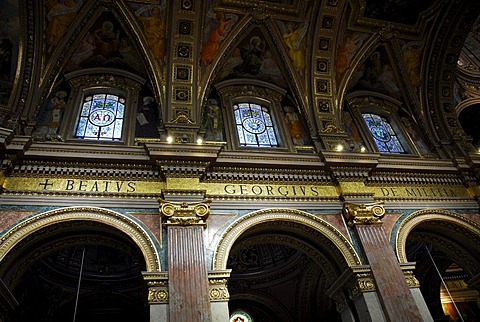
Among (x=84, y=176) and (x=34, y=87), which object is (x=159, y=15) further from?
(x=84, y=176)

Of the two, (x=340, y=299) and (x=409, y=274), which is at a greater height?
(x=409, y=274)

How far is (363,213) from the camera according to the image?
28.6 feet

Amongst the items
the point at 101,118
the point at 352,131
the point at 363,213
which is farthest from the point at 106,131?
the point at 352,131

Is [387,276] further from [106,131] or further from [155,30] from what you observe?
[155,30]

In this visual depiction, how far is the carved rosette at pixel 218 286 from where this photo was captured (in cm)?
708

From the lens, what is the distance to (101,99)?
10.6m

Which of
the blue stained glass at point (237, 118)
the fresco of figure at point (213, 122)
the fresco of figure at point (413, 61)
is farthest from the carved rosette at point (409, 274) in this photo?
the fresco of figure at point (413, 61)

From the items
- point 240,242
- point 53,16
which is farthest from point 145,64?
point 240,242

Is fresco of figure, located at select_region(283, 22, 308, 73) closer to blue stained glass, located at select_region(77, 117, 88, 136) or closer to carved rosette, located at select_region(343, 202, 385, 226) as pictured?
carved rosette, located at select_region(343, 202, 385, 226)

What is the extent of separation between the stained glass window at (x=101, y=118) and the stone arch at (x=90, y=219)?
2.45 metres

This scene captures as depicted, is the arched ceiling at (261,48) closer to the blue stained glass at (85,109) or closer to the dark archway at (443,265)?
the blue stained glass at (85,109)

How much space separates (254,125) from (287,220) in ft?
11.3

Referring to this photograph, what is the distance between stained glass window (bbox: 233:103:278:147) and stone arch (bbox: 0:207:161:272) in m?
3.83

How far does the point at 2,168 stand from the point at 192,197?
381 cm
